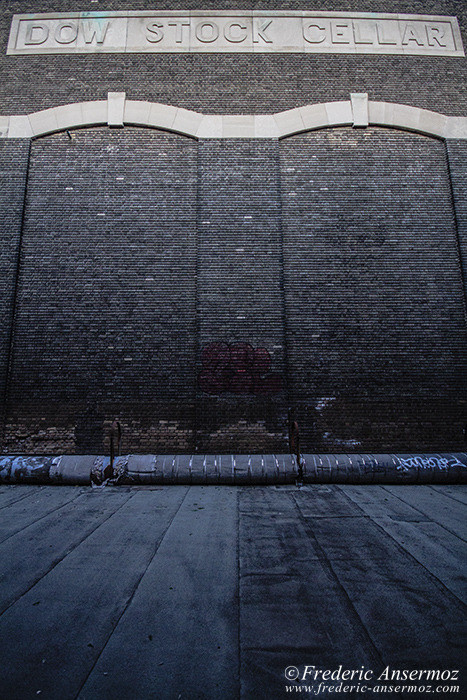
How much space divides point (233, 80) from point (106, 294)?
242 inches

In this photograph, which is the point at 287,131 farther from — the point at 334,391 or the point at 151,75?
the point at 334,391

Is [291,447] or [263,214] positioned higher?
[263,214]

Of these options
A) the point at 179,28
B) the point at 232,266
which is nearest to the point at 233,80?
the point at 179,28

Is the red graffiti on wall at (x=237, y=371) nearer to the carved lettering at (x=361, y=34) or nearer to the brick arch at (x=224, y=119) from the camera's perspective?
the brick arch at (x=224, y=119)

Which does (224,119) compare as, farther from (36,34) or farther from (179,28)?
(36,34)

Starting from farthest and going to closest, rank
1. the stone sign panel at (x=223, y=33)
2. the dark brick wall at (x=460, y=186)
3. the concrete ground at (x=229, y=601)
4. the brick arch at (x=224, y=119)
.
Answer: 1. the stone sign panel at (x=223, y=33)
2. the brick arch at (x=224, y=119)
3. the dark brick wall at (x=460, y=186)
4. the concrete ground at (x=229, y=601)

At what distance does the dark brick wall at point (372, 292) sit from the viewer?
678cm

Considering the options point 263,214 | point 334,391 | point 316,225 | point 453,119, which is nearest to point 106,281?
point 263,214

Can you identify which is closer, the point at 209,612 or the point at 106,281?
the point at 209,612

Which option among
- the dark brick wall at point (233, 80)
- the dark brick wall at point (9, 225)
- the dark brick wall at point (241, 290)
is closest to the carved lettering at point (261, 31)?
the dark brick wall at point (233, 80)

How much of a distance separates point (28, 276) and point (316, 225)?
6694 mm

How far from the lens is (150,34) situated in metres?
8.16

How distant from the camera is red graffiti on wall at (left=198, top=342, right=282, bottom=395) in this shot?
6.70m

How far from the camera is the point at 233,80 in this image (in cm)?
790
